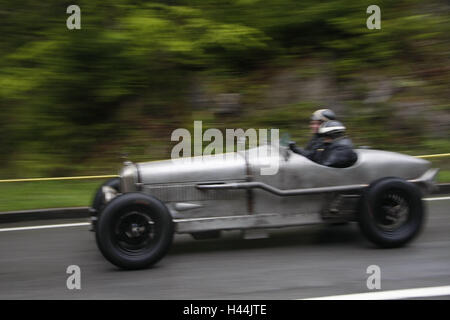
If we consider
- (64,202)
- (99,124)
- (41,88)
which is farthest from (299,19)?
(64,202)

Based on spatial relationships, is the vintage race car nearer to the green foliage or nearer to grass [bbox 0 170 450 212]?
grass [bbox 0 170 450 212]

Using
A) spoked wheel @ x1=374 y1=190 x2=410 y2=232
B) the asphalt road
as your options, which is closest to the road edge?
the asphalt road

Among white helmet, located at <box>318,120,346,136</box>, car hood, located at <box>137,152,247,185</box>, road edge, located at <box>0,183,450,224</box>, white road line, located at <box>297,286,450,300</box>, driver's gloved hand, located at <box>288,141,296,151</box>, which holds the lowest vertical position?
white road line, located at <box>297,286,450,300</box>

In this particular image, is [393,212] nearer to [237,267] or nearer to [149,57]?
[237,267]

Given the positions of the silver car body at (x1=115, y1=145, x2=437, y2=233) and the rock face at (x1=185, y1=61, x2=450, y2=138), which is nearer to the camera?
the silver car body at (x1=115, y1=145, x2=437, y2=233)

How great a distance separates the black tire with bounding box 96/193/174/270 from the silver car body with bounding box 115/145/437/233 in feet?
1.00

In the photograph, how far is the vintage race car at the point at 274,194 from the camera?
5848 mm

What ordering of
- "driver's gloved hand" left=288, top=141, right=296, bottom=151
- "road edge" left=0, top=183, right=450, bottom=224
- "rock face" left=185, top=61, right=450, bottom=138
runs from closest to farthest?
"driver's gloved hand" left=288, top=141, right=296, bottom=151, "road edge" left=0, top=183, right=450, bottom=224, "rock face" left=185, top=61, right=450, bottom=138

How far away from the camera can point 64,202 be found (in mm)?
8133

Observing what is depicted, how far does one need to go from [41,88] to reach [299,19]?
17.7 feet

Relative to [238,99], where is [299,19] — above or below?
above

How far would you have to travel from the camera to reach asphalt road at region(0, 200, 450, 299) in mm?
5020

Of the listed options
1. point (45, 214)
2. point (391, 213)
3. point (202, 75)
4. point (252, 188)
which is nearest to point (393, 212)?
point (391, 213)

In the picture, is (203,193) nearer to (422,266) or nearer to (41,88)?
(422,266)
